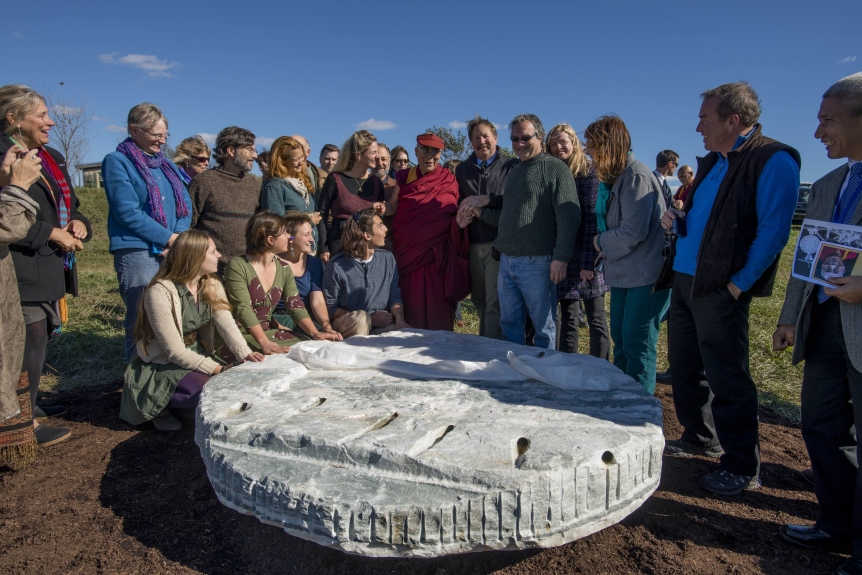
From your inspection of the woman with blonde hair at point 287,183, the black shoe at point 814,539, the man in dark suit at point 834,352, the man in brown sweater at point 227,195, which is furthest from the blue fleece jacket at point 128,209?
the black shoe at point 814,539

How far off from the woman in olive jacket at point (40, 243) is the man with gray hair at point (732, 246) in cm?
318

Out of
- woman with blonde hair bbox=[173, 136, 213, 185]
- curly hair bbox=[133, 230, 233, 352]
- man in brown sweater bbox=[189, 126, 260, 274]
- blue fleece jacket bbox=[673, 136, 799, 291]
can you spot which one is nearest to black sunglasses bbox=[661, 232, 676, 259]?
blue fleece jacket bbox=[673, 136, 799, 291]

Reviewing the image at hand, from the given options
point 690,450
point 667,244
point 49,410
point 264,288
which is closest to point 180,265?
point 264,288

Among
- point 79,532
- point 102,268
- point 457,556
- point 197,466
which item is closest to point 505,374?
point 457,556

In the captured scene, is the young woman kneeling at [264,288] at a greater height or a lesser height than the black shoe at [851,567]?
greater

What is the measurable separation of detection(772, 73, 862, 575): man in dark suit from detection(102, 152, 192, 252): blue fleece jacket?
3385 mm

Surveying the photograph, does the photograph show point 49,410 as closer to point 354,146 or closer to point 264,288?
point 264,288

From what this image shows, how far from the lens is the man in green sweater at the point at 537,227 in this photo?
3.42m

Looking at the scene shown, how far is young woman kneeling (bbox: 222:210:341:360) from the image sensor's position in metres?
3.45

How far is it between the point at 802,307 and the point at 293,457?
197 cm

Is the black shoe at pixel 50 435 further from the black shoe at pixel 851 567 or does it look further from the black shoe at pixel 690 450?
the black shoe at pixel 851 567

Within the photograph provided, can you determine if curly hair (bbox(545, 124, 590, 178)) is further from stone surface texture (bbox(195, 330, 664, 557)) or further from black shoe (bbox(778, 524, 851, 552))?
black shoe (bbox(778, 524, 851, 552))

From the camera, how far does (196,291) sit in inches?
131

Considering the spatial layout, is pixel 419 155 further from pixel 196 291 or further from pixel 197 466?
pixel 197 466
